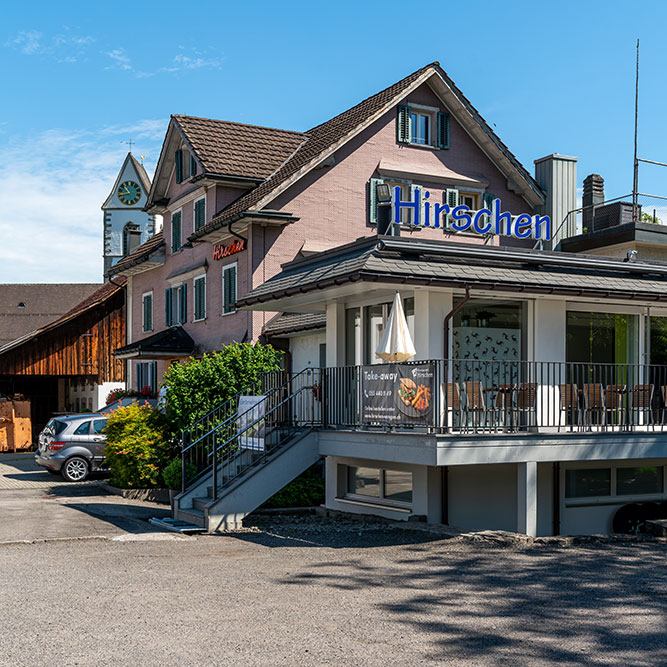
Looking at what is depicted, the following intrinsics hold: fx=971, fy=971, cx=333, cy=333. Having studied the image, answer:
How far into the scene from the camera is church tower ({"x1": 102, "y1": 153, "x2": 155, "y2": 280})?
244 ft

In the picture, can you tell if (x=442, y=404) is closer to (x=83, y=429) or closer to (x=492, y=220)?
(x=492, y=220)

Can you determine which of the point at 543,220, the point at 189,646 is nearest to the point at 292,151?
the point at 543,220

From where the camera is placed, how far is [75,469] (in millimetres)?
24891

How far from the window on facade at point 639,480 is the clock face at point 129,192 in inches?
2411

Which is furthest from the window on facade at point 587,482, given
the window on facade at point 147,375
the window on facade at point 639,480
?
the window on facade at point 147,375

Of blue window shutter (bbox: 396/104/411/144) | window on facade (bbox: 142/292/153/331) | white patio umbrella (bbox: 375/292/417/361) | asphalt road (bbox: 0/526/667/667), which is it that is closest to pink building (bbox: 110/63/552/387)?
blue window shutter (bbox: 396/104/411/144)

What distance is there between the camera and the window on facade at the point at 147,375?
34.0 m

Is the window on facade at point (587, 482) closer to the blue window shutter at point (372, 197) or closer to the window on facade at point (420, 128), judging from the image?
the blue window shutter at point (372, 197)

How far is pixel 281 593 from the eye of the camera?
10.3 meters

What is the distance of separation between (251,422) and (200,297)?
12.8 metres

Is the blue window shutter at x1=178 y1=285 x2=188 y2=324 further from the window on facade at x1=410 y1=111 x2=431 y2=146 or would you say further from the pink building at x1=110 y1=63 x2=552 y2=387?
the window on facade at x1=410 y1=111 x2=431 y2=146

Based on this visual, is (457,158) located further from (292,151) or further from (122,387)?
(122,387)

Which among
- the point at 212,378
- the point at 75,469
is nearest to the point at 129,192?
the point at 75,469

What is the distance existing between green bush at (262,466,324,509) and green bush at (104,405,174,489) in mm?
3447
